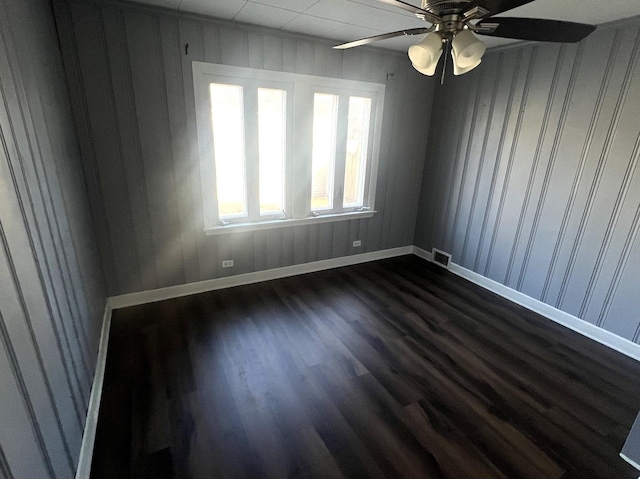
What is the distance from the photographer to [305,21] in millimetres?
2598

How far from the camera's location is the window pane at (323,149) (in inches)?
130

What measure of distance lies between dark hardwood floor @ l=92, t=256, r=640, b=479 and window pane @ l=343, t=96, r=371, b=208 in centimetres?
136

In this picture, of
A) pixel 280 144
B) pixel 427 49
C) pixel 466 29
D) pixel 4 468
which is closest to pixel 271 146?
pixel 280 144

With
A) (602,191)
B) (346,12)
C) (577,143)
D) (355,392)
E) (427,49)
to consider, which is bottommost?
(355,392)

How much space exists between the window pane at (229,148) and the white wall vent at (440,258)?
2.47 m

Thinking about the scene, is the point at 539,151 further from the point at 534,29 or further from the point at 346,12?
the point at 346,12

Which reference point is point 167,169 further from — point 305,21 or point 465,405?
point 465,405

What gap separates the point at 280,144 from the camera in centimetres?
317

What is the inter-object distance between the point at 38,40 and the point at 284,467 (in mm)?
2551

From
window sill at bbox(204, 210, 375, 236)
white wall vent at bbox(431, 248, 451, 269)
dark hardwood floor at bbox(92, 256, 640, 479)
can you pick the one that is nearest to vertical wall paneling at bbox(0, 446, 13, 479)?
dark hardwood floor at bbox(92, 256, 640, 479)

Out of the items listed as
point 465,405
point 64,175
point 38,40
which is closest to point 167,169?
point 64,175

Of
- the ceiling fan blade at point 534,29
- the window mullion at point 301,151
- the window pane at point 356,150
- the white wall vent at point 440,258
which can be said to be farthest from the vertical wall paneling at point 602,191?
the window mullion at point 301,151

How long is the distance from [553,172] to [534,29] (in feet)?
5.87

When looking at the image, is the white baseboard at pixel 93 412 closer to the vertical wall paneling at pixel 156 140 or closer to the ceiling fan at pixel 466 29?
the vertical wall paneling at pixel 156 140
